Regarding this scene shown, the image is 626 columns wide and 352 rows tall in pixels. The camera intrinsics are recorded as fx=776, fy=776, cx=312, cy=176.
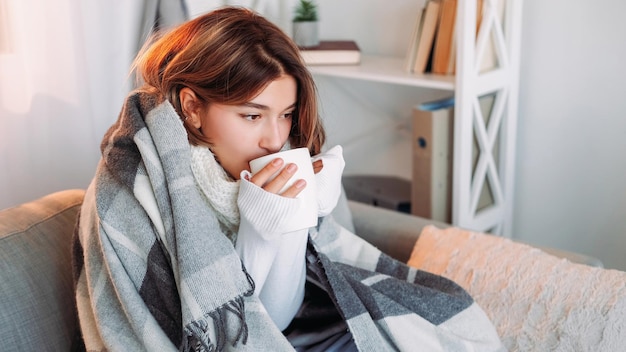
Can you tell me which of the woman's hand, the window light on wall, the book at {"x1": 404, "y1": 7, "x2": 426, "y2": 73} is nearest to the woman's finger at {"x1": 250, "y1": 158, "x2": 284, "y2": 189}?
the woman's hand

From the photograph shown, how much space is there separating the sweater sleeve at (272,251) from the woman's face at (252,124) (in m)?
0.06

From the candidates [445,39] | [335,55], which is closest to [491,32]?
[445,39]

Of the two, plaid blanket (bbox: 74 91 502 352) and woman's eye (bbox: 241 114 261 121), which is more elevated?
woman's eye (bbox: 241 114 261 121)

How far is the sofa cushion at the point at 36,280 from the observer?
1.11 meters

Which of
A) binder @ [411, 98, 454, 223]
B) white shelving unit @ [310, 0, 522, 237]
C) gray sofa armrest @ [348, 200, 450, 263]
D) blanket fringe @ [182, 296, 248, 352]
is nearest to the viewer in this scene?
blanket fringe @ [182, 296, 248, 352]

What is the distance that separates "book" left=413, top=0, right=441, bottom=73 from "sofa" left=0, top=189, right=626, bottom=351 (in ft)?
1.69

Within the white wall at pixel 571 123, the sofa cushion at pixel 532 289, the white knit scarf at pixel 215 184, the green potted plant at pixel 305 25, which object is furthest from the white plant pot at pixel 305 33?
the white knit scarf at pixel 215 184

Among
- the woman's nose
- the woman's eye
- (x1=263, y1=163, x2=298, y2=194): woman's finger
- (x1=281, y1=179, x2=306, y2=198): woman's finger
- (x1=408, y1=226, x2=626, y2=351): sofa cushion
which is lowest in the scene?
(x1=408, y1=226, x2=626, y2=351): sofa cushion

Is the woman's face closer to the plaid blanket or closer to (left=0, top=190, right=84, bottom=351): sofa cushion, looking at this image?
the plaid blanket

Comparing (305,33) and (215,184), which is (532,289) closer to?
(215,184)

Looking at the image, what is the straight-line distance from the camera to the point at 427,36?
1.83 metres

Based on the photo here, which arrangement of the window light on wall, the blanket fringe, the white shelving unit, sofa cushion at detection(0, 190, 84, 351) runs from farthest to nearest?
the white shelving unit → the window light on wall → sofa cushion at detection(0, 190, 84, 351) → the blanket fringe

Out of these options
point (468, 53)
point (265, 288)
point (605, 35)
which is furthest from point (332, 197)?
point (605, 35)

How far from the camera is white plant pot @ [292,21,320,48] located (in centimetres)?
196
